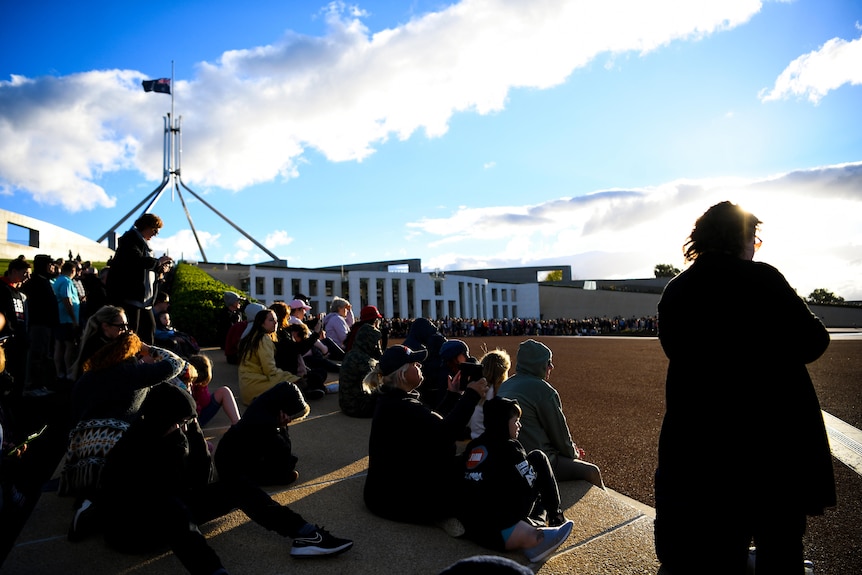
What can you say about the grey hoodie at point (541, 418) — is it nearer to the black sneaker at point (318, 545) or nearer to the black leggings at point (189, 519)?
the black sneaker at point (318, 545)

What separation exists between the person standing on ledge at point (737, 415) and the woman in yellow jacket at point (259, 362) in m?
4.49

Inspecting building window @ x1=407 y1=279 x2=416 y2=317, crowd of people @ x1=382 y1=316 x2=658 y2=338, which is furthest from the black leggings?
building window @ x1=407 y1=279 x2=416 y2=317

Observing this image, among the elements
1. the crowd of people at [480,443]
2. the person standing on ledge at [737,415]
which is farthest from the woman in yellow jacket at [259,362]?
the person standing on ledge at [737,415]

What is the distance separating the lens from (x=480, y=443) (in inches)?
119

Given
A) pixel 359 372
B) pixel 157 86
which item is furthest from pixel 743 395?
pixel 157 86

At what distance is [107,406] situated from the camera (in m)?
3.50

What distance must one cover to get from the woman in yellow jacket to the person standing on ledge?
4.49m

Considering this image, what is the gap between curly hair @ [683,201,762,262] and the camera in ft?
7.80

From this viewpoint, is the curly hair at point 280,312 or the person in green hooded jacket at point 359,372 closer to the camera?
the person in green hooded jacket at point 359,372

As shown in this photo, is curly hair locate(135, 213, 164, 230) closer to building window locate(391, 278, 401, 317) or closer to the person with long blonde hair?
the person with long blonde hair

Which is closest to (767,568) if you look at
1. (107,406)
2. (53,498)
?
(107,406)

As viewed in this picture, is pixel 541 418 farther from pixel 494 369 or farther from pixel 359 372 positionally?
pixel 359 372

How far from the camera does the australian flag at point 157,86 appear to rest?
4116 centimetres

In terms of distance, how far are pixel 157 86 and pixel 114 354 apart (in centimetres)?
4450
